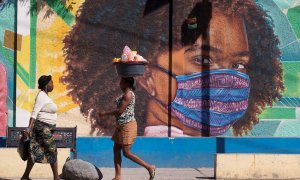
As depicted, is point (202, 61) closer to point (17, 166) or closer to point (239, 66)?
point (239, 66)

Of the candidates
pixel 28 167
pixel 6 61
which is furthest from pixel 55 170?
pixel 6 61

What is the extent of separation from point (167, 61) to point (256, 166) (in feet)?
9.70

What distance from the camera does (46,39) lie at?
13203mm

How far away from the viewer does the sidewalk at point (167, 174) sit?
1162 cm

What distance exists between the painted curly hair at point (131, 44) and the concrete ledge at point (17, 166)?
2181 mm

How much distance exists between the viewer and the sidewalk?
1162 cm

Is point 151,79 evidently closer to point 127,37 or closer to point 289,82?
point 127,37

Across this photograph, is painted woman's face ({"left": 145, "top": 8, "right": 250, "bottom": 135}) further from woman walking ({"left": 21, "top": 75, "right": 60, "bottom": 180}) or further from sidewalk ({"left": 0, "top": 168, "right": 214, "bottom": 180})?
woman walking ({"left": 21, "top": 75, "right": 60, "bottom": 180})

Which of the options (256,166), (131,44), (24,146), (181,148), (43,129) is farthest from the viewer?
(131,44)

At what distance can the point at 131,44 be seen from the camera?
43.7ft

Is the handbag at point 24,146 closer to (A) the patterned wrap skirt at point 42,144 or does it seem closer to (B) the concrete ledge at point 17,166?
(A) the patterned wrap skirt at point 42,144

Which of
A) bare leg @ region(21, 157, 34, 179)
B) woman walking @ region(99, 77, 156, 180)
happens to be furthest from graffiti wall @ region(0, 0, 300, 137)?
woman walking @ region(99, 77, 156, 180)

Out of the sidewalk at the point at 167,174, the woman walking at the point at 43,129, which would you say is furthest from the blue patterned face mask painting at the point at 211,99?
the woman walking at the point at 43,129

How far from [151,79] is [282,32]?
2569 millimetres
